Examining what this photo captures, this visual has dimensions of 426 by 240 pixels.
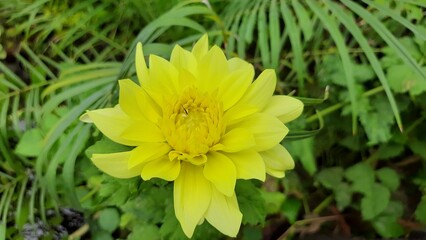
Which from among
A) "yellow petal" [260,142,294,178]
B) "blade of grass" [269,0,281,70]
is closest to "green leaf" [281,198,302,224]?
"blade of grass" [269,0,281,70]

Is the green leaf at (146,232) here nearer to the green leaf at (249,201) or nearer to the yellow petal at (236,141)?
the green leaf at (249,201)

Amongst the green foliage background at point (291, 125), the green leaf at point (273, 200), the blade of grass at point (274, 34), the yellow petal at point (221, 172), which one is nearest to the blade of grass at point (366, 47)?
the green foliage background at point (291, 125)

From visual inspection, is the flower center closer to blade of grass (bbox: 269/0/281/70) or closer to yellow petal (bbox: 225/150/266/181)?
yellow petal (bbox: 225/150/266/181)

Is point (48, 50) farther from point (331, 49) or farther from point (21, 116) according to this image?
point (331, 49)

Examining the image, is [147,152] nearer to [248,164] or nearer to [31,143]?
[248,164]

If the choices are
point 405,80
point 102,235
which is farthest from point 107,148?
point 405,80
